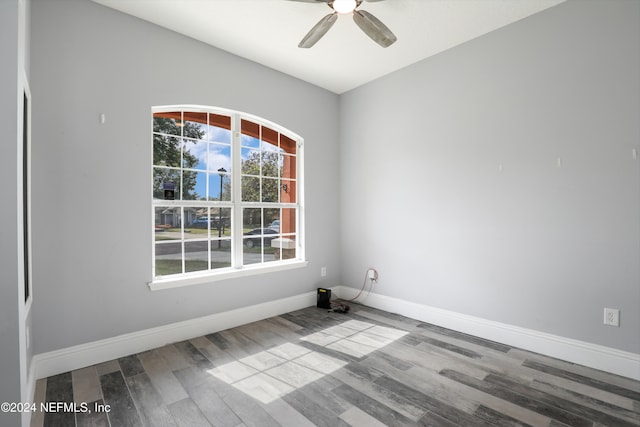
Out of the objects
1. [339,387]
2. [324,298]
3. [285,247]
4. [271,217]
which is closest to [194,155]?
[271,217]

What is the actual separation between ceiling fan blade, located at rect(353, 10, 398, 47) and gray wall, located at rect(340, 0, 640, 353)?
120 centimetres

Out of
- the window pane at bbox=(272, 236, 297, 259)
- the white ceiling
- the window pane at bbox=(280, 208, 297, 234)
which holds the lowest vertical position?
the window pane at bbox=(272, 236, 297, 259)

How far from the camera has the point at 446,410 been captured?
6.57 ft

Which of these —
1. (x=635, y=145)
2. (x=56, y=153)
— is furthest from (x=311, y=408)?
(x=635, y=145)

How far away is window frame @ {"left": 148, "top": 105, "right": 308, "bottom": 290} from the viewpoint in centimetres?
302

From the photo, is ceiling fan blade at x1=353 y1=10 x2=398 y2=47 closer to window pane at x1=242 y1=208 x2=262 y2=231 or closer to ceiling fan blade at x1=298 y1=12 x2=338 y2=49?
ceiling fan blade at x1=298 y1=12 x2=338 y2=49

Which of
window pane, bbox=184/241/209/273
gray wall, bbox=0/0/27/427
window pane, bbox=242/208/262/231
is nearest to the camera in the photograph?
gray wall, bbox=0/0/27/427

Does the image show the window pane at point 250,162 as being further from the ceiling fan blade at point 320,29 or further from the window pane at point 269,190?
the ceiling fan blade at point 320,29

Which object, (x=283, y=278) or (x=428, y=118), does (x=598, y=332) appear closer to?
(x=428, y=118)

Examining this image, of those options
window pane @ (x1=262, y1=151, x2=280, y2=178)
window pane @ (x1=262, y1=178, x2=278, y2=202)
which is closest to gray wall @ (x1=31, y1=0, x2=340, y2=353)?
window pane @ (x1=262, y1=151, x2=280, y2=178)

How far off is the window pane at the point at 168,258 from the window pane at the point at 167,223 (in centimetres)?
8

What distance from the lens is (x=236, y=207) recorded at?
11.8 ft

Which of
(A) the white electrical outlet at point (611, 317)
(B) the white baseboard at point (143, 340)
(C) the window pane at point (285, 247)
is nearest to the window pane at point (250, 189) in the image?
(C) the window pane at point (285, 247)

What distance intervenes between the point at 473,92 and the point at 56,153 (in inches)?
154
